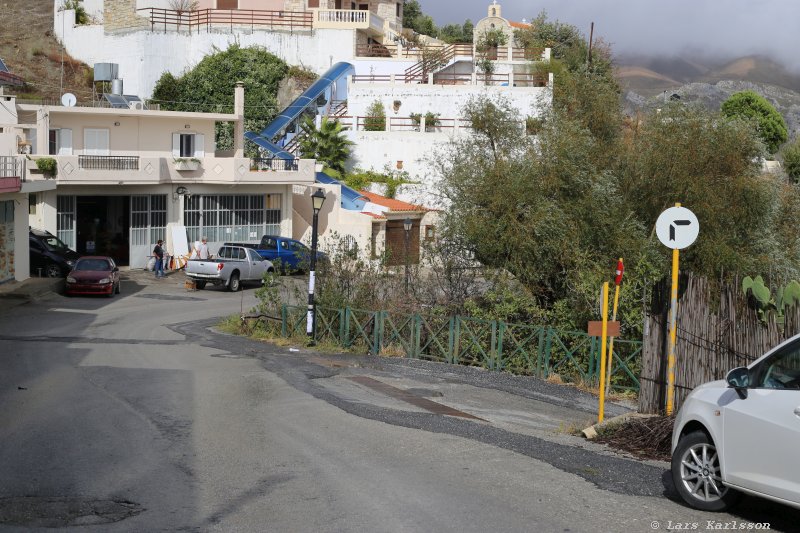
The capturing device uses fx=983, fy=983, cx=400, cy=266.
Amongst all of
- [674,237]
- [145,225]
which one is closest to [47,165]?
[145,225]

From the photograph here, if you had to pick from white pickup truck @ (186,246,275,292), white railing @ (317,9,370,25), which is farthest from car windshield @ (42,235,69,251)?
white railing @ (317,9,370,25)

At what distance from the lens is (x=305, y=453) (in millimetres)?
11555

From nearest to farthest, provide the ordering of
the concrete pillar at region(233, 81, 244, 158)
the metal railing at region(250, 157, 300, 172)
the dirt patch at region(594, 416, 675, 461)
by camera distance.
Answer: the dirt patch at region(594, 416, 675, 461)
the concrete pillar at region(233, 81, 244, 158)
the metal railing at region(250, 157, 300, 172)

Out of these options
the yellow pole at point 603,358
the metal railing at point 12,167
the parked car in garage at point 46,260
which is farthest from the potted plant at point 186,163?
the yellow pole at point 603,358

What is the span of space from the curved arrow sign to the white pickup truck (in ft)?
82.8

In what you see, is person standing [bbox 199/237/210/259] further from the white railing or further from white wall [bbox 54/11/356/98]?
the white railing

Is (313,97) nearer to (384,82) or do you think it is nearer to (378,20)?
(384,82)

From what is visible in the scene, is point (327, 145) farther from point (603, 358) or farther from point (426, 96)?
point (603, 358)

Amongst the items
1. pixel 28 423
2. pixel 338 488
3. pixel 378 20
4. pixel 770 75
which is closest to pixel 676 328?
pixel 338 488

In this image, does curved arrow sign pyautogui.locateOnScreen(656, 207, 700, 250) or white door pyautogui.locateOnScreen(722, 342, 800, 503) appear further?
curved arrow sign pyautogui.locateOnScreen(656, 207, 700, 250)

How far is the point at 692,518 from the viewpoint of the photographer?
28.4ft

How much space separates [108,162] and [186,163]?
3.61 metres

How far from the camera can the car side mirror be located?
27.6ft

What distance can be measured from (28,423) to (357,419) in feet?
14.6
